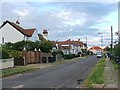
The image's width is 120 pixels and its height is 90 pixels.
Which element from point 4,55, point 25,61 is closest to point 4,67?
point 4,55

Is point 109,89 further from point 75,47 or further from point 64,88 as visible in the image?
point 75,47

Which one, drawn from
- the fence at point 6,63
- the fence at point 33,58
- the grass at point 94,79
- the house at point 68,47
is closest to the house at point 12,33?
the fence at point 33,58

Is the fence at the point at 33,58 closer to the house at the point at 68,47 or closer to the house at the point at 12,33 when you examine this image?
the house at the point at 12,33

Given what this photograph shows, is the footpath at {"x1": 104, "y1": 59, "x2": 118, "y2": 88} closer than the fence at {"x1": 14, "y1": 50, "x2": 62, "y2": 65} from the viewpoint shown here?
Yes

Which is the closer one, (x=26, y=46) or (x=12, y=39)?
(x=26, y=46)

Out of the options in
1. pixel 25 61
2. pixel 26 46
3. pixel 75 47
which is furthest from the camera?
pixel 75 47

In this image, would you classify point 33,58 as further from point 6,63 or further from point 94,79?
point 94,79

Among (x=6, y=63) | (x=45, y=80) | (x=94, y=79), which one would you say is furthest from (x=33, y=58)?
(x=94, y=79)

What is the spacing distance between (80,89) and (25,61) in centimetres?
3371

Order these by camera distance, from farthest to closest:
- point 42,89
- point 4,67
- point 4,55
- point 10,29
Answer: point 10,29 < point 4,55 < point 4,67 < point 42,89

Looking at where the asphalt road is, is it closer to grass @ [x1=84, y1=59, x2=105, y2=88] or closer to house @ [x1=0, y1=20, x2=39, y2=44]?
grass @ [x1=84, y1=59, x2=105, y2=88]

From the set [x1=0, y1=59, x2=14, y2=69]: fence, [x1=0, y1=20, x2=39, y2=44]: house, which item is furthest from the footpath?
[x1=0, y1=20, x2=39, y2=44]: house

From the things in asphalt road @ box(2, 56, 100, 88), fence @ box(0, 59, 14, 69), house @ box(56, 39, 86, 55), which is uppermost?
house @ box(56, 39, 86, 55)

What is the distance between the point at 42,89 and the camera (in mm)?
15844
